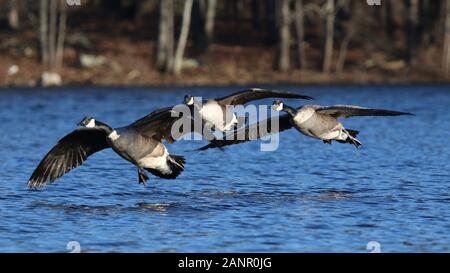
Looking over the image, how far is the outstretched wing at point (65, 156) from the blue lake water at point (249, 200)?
50 cm

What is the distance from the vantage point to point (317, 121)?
19.0 meters

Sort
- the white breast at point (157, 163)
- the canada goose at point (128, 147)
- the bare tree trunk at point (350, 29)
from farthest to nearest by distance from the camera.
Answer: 1. the bare tree trunk at point (350, 29)
2. the white breast at point (157, 163)
3. the canada goose at point (128, 147)

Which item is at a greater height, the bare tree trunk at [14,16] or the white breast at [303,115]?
the white breast at [303,115]

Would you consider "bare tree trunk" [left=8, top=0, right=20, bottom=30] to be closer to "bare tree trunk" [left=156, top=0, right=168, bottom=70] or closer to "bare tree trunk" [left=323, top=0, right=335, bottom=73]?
"bare tree trunk" [left=156, top=0, right=168, bottom=70]

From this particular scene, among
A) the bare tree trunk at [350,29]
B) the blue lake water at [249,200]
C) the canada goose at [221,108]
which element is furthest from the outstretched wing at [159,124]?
the bare tree trunk at [350,29]

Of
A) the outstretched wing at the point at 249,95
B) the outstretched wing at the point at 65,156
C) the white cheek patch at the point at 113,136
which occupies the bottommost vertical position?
the outstretched wing at the point at 65,156

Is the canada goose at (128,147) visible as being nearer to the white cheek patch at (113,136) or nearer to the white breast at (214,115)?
the white cheek patch at (113,136)

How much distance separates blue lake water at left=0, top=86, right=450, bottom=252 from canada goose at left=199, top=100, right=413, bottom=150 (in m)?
1.25

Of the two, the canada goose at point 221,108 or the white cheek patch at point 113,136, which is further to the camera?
the canada goose at point 221,108

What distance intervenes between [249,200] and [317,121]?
7.13ft

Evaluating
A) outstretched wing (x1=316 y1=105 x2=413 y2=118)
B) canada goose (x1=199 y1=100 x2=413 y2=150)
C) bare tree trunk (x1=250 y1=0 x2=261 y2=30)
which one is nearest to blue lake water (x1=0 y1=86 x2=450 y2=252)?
canada goose (x1=199 y1=100 x2=413 y2=150)

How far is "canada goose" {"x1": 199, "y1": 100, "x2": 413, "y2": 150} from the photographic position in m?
18.8

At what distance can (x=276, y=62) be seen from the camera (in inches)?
2525

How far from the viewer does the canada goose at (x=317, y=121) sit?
1881 centimetres
